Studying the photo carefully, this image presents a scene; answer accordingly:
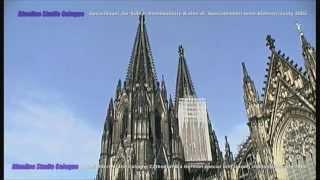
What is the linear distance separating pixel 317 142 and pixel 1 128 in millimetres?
4460

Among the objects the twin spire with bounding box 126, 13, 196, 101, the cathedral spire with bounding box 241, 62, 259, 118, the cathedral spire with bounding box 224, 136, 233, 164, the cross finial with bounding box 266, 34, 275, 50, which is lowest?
the cathedral spire with bounding box 224, 136, 233, 164

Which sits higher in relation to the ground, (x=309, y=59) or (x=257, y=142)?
(x=309, y=59)

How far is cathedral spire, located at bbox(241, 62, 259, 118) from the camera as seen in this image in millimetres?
12004

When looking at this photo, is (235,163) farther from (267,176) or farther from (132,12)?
(132,12)

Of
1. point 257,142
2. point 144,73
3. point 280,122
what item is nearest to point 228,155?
point 257,142

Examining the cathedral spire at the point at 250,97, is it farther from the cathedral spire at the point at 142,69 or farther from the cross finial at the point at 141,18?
the cathedral spire at the point at 142,69

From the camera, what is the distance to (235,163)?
11359 millimetres

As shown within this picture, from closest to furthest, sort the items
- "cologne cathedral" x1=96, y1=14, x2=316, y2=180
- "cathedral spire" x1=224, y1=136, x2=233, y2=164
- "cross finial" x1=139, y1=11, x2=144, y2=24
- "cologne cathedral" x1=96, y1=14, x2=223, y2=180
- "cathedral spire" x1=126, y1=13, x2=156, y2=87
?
1. "cross finial" x1=139, y1=11, x2=144, y2=24
2. "cologne cathedral" x1=96, y1=14, x2=316, y2=180
3. "cologne cathedral" x1=96, y1=14, x2=223, y2=180
4. "cathedral spire" x1=224, y1=136, x2=233, y2=164
5. "cathedral spire" x1=126, y1=13, x2=156, y2=87

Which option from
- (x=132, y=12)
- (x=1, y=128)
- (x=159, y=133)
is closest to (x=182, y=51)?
(x=132, y=12)

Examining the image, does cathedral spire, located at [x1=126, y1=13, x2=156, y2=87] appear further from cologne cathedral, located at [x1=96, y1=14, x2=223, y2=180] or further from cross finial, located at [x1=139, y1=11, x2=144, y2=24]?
cross finial, located at [x1=139, y1=11, x2=144, y2=24]

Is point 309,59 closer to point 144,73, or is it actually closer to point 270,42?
point 270,42

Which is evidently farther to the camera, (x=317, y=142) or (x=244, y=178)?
(x=244, y=178)

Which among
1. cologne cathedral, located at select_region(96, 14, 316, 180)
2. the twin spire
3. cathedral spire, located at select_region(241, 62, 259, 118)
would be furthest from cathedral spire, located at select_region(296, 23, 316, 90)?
the twin spire

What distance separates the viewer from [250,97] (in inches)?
480
